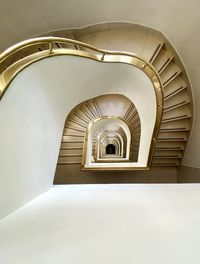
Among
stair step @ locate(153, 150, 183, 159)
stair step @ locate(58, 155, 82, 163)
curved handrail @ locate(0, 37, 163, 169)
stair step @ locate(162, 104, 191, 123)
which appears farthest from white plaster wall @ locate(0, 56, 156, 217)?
stair step @ locate(58, 155, 82, 163)

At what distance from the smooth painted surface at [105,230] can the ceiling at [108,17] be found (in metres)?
2.64

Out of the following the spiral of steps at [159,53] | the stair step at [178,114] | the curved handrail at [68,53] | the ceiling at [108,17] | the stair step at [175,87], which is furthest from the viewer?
the stair step at [178,114]

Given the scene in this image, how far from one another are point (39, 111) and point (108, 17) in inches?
95.6

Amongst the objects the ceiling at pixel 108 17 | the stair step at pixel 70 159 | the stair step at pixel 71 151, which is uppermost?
the ceiling at pixel 108 17

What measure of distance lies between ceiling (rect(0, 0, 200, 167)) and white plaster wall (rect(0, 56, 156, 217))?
3.60 feet

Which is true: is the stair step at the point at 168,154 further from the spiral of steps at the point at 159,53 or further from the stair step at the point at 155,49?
the stair step at the point at 155,49

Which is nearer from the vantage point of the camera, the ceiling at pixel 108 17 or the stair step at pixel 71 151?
the ceiling at pixel 108 17

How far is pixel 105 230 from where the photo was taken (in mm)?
1125

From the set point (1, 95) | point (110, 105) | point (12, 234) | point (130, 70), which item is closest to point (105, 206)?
point (12, 234)

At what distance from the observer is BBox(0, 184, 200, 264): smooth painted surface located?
34.3 inches

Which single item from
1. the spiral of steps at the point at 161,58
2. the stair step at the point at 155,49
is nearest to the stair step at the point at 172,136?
the spiral of steps at the point at 161,58

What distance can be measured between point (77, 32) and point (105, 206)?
3241 millimetres

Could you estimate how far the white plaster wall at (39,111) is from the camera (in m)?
1.41

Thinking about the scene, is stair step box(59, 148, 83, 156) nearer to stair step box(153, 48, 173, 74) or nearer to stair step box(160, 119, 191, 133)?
stair step box(160, 119, 191, 133)
